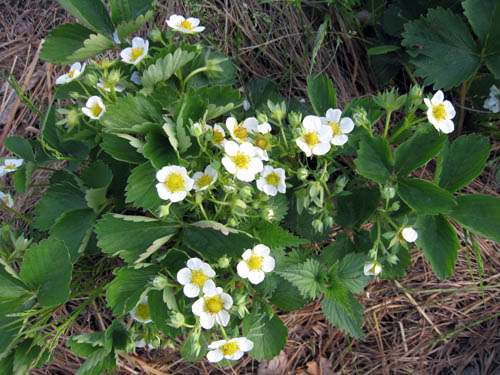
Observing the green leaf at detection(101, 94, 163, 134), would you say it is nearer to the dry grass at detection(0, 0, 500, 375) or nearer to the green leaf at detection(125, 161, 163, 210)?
the green leaf at detection(125, 161, 163, 210)

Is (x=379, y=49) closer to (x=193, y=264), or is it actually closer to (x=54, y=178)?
(x=193, y=264)

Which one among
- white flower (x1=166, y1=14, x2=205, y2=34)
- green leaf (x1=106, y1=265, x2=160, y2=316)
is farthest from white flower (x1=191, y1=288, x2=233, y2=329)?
white flower (x1=166, y1=14, x2=205, y2=34)

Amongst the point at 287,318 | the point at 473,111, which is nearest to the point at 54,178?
the point at 287,318

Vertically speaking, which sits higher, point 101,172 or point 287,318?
point 101,172

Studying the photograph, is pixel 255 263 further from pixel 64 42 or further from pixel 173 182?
pixel 64 42

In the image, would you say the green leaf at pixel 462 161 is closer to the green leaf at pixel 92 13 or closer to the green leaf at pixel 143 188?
the green leaf at pixel 143 188

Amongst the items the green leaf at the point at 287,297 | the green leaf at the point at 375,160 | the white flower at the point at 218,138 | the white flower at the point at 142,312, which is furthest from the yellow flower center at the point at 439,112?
the white flower at the point at 142,312
